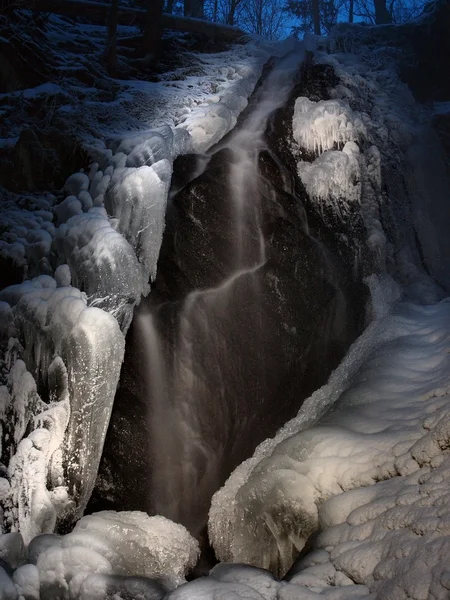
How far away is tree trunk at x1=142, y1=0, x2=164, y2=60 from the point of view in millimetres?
8781

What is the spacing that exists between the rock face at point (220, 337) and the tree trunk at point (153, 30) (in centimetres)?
367

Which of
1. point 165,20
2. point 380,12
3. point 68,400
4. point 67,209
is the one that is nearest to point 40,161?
point 67,209

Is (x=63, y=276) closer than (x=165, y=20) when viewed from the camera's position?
Yes

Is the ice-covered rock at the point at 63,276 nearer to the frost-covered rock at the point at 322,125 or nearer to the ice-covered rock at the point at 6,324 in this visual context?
the ice-covered rock at the point at 6,324

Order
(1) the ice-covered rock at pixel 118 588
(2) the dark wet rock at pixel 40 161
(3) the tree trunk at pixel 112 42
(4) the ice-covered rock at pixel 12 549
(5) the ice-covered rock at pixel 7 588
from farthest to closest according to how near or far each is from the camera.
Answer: (3) the tree trunk at pixel 112 42 → (2) the dark wet rock at pixel 40 161 → (4) the ice-covered rock at pixel 12 549 → (1) the ice-covered rock at pixel 118 588 → (5) the ice-covered rock at pixel 7 588

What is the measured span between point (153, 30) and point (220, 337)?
599 centimetres

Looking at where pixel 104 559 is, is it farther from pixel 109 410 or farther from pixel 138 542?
pixel 109 410

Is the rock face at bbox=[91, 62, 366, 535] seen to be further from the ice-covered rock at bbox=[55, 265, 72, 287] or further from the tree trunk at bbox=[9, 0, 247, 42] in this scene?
the tree trunk at bbox=[9, 0, 247, 42]

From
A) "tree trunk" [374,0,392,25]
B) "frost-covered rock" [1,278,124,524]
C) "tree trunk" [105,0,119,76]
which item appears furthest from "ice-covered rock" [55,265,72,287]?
"tree trunk" [374,0,392,25]

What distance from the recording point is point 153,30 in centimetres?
880

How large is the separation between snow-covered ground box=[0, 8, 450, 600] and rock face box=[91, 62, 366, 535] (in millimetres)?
225

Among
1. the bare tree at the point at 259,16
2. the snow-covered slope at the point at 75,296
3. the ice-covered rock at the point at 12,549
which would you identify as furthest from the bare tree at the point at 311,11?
the ice-covered rock at the point at 12,549

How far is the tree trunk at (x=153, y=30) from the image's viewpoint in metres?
8.78

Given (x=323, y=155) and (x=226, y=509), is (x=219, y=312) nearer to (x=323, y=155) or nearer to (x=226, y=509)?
(x=226, y=509)
